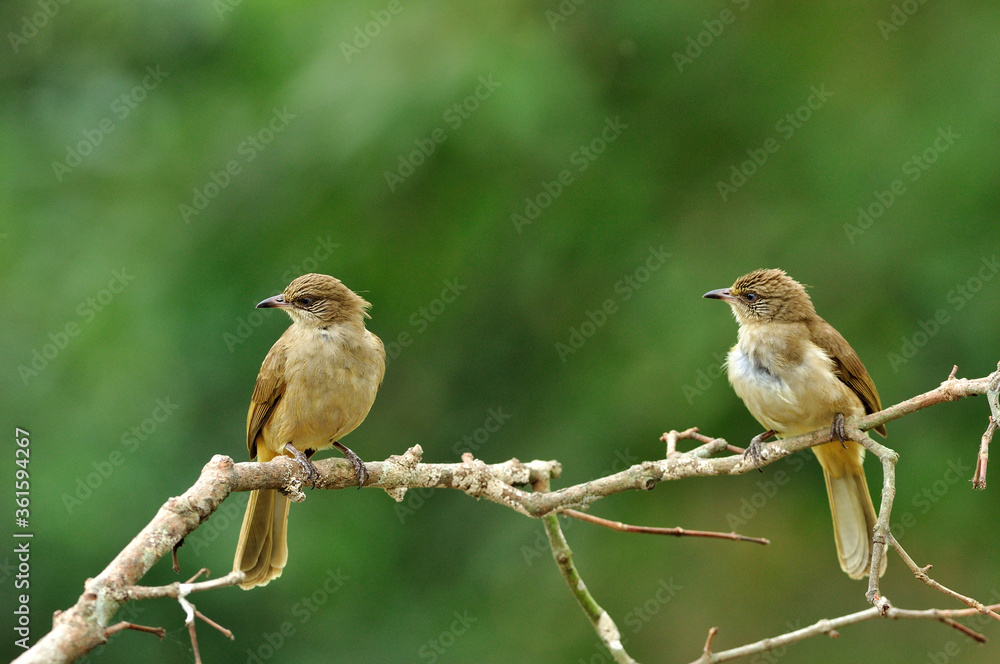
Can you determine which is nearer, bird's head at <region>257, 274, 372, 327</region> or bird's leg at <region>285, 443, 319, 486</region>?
bird's leg at <region>285, 443, 319, 486</region>

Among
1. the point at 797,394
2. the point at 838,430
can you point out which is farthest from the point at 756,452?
the point at 797,394

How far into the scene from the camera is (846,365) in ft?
14.5

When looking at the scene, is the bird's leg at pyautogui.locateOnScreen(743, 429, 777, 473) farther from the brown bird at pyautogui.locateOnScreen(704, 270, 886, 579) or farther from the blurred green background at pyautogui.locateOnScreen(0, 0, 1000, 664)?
the blurred green background at pyautogui.locateOnScreen(0, 0, 1000, 664)

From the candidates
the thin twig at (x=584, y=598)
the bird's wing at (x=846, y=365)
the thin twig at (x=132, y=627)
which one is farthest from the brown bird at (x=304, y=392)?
the bird's wing at (x=846, y=365)

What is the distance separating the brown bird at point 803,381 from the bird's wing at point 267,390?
1.98 meters

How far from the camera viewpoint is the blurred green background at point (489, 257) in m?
6.12

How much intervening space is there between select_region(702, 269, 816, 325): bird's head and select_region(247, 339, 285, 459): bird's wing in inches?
78.9

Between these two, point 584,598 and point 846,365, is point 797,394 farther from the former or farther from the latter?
point 584,598

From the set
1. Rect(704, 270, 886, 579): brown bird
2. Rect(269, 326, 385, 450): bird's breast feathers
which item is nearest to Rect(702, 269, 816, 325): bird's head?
Rect(704, 270, 886, 579): brown bird

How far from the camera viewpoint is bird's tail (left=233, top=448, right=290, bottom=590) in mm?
4305

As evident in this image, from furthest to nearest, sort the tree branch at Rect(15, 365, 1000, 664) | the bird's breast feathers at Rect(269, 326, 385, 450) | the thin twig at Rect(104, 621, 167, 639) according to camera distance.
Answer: the bird's breast feathers at Rect(269, 326, 385, 450), the tree branch at Rect(15, 365, 1000, 664), the thin twig at Rect(104, 621, 167, 639)

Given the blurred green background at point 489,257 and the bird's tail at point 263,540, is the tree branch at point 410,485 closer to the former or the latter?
the bird's tail at point 263,540

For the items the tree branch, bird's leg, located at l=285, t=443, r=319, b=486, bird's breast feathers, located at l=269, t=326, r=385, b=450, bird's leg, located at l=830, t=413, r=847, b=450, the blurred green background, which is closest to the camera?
the tree branch

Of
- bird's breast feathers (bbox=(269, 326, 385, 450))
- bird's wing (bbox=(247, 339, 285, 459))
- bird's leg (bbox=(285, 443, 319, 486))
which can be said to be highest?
bird's wing (bbox=(247, 339, 285, 459))
